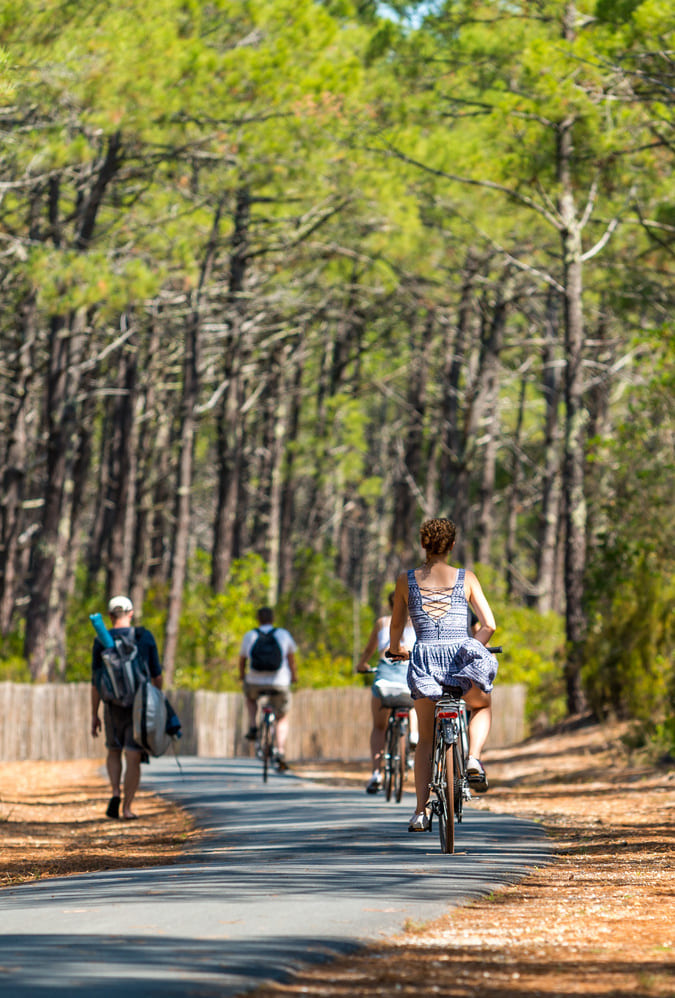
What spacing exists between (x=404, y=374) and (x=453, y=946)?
1685 inches

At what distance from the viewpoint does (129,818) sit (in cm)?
1300

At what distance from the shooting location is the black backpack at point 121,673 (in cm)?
1221

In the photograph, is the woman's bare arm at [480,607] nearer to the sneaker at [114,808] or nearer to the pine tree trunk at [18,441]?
the sneaker at [114,808]

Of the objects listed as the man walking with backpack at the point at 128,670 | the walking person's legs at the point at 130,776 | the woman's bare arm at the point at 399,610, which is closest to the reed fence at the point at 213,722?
the walking person's legs at the point at 130,776

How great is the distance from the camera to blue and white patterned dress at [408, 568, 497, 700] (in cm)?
858

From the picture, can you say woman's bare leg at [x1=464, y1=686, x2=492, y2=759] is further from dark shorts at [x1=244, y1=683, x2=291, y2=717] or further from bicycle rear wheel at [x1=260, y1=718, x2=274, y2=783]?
bicycle rear wheel at [x1=260, y1=718, x2=274, y2=783]

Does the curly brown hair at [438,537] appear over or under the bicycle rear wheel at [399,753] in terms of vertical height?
over

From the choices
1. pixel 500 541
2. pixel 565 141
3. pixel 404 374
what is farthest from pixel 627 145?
pixel 500 541

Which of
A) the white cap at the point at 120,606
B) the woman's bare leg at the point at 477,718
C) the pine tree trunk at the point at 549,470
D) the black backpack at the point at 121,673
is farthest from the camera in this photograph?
the pine tree trunk at the point at 549,470

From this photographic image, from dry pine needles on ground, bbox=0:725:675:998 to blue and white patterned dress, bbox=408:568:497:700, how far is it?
3.69 ft

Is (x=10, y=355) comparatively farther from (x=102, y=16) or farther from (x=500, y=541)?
(x=500, y=541)

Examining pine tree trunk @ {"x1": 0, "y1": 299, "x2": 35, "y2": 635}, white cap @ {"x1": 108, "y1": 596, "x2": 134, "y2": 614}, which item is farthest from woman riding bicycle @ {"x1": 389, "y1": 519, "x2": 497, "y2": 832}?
pine tree trunk @ {"x1": 0, "y1": 299, "x2": 35, "y2": 635}

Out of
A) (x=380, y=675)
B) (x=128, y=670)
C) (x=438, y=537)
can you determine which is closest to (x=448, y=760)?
(x=438, y=537)

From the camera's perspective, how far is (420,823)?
8.66m
